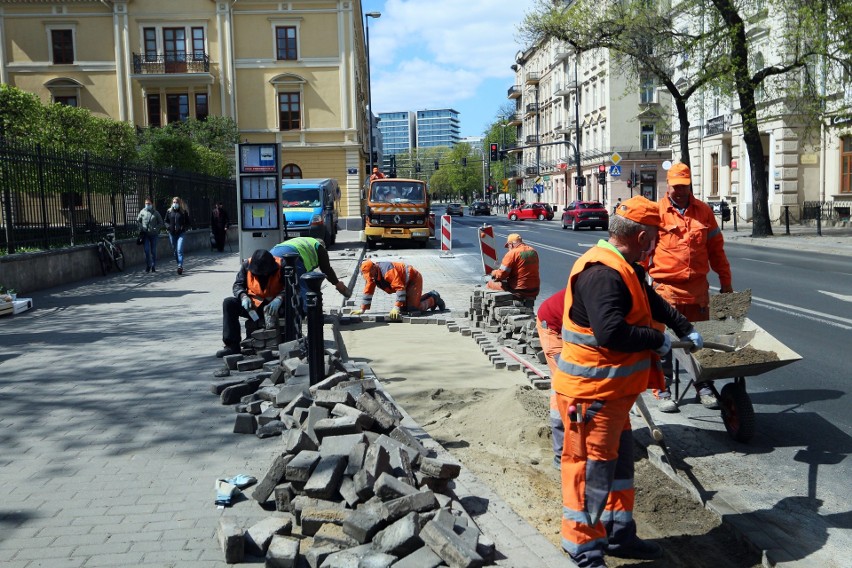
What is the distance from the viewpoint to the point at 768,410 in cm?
687

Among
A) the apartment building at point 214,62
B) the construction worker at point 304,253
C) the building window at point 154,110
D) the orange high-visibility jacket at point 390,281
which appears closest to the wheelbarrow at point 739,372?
the construction worker at point 304,253

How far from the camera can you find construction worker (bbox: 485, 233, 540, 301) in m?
10.8

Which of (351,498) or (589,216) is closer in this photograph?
(351,498)

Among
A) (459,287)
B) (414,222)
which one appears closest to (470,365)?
(459,287)

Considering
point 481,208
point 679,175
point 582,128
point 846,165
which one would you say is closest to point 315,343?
point 679,175

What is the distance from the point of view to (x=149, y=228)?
19031 mm

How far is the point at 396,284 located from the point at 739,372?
285 inches

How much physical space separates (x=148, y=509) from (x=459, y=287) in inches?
482

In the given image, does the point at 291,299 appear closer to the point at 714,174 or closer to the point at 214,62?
the point at 714,174

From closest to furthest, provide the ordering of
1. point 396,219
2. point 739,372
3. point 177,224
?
1. point 739,372
2. point 177,224
3. point 396,219

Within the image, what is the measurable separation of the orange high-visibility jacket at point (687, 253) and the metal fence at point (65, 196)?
1221 cm

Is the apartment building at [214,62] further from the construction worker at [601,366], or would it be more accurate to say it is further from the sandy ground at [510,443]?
the construction worker at [601,366]

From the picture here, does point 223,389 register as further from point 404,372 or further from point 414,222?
point 414,222

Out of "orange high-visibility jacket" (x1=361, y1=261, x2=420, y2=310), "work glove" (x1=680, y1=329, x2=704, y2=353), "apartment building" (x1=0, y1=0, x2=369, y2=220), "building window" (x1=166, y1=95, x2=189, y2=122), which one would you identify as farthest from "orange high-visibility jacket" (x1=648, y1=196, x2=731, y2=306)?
"building window" (x1=166, y1=95, x2=189, y2=122)
